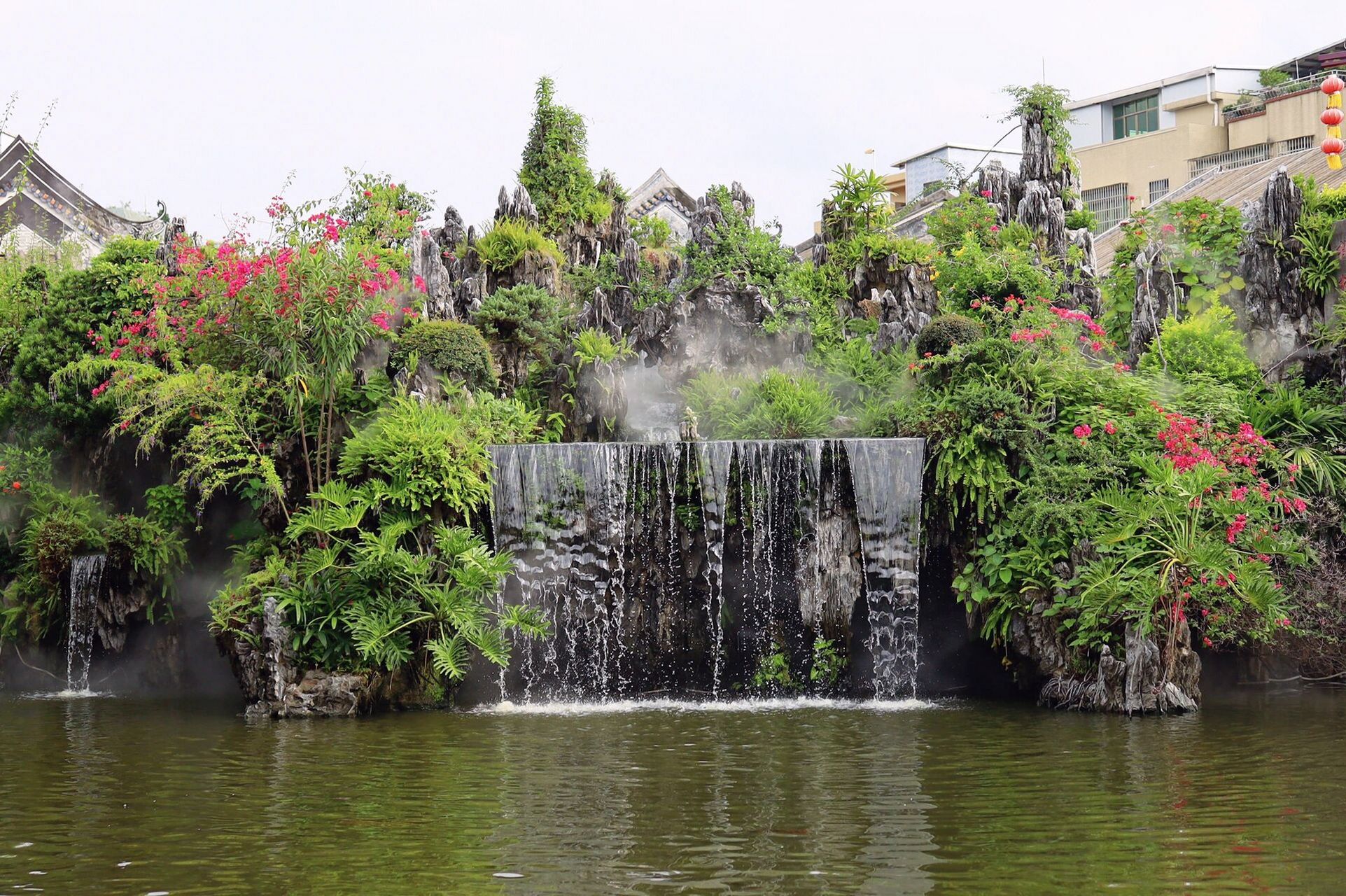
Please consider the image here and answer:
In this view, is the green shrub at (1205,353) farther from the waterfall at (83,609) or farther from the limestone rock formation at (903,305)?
the waterfall at (83,609)

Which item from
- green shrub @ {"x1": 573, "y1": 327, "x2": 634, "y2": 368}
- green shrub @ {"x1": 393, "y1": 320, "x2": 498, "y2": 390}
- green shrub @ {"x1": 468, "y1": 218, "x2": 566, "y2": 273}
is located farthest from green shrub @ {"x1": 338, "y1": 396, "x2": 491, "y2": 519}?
green shrub @ {"x1": 468, "y1": 218, "x2": 566, "y2": 273}

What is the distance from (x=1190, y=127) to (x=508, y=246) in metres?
21.5

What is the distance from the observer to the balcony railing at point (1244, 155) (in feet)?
109

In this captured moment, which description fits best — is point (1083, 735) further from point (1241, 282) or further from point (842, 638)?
point (1241, 282)

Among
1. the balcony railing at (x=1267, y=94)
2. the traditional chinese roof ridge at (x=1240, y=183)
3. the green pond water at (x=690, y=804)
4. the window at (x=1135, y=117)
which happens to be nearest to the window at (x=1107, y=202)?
the window at (x=1135, y=117)

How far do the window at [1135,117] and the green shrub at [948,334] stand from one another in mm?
23206

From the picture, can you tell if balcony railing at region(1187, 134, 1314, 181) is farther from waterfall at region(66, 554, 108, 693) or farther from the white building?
waterfall at region(66, 554, 108, 693)

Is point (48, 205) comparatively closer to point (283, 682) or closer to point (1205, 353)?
point (283, 682)

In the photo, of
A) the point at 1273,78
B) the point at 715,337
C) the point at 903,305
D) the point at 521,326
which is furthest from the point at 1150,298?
the point at 1273,78

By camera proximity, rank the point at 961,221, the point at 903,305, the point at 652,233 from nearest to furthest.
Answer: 1. the point at 903,305
2. the point at 961,221
3. the point at 652,233

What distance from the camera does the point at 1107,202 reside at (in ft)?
123

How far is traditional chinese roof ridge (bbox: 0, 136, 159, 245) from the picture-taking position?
29.6m

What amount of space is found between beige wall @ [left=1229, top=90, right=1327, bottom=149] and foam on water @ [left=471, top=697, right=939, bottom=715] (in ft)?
77.1

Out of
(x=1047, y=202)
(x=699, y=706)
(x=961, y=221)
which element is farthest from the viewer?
(x=961, y=221)
